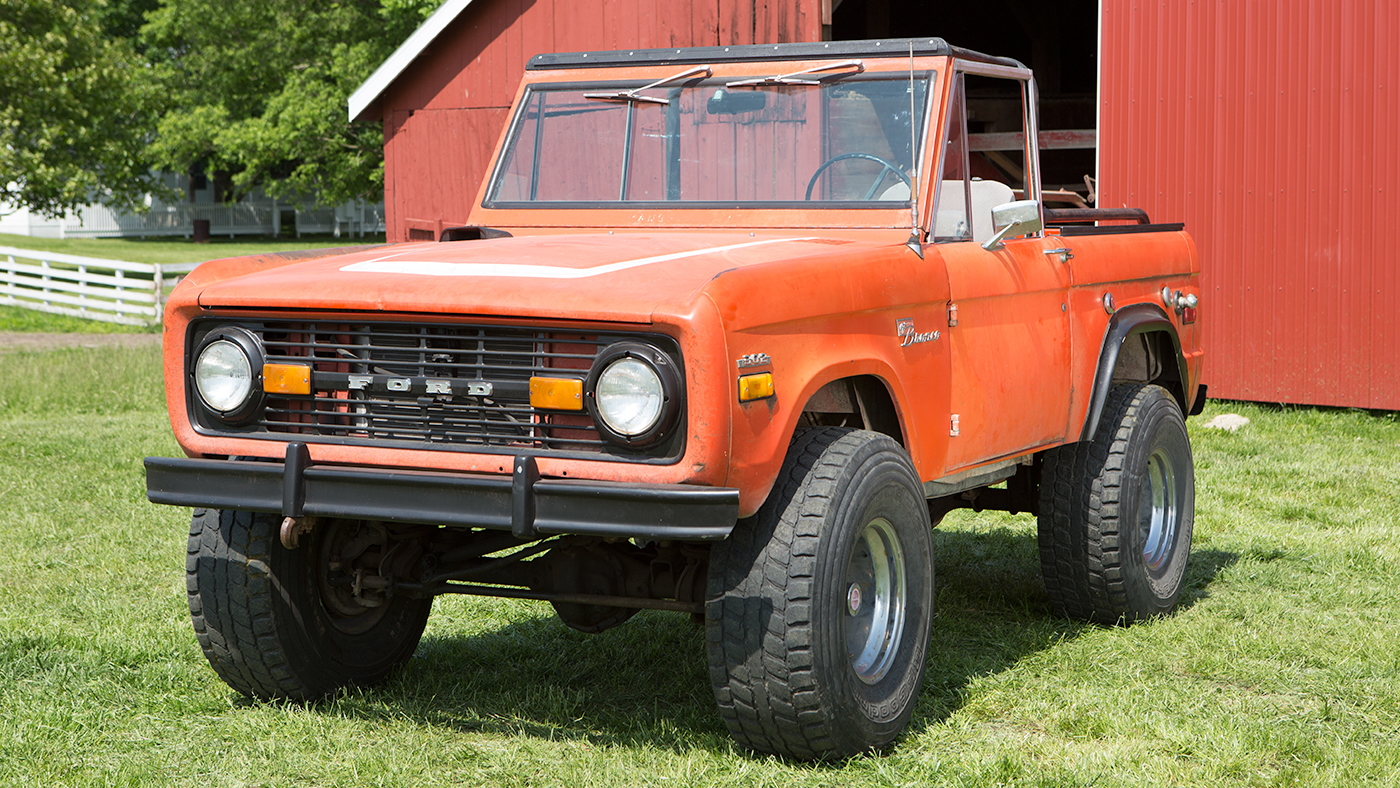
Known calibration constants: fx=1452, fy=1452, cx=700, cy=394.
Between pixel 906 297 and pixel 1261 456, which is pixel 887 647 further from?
pixel 1261 456

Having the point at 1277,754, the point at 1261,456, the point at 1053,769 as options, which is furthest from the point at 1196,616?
the point at 1261,456

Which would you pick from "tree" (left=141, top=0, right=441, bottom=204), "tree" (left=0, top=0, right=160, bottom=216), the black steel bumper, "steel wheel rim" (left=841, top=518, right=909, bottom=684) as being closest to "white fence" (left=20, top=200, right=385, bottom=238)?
"tree" (left=141, top=0, right=441, bottom=204)

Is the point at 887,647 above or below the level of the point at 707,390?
below

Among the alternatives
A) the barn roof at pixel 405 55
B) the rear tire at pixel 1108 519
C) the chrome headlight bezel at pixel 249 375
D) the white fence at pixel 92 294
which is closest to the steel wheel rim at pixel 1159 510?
the rear tire at pixel 1108 519

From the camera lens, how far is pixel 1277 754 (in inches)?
164

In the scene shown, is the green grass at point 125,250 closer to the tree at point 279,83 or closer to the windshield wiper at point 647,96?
the tree at point 279,83

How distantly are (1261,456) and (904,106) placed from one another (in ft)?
19.0

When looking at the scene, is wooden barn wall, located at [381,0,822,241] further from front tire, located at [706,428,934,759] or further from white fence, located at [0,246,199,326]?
front tire, located at [706,428,934,759]

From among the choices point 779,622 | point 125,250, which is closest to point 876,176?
point 779,622

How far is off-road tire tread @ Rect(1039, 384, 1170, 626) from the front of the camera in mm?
5543

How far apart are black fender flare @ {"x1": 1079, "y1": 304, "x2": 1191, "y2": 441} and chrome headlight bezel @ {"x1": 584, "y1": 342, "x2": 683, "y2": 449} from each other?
2524 mm

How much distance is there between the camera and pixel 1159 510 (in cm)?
610

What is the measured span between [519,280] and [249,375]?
0.83 meters

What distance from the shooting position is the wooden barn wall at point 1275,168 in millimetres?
10953
